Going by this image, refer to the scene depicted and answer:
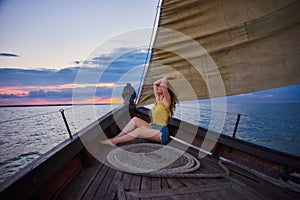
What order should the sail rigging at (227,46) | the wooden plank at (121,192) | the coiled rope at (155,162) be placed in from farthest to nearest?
the sail rigging at (227,46) → the coiled rope at (155,162) → the wooden plank at (121,192)

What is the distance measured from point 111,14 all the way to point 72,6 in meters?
1.27

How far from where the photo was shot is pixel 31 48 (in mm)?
7293

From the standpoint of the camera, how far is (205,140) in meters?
2.58

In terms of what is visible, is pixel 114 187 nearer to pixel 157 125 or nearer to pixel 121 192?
pixel 121 192

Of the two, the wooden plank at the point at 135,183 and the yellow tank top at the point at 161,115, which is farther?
the yellow tank top at the point at 161,115

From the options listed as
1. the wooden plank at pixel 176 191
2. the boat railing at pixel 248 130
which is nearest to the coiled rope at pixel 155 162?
the wooden plank at pixel 176 191

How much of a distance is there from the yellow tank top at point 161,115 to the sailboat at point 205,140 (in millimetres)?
277

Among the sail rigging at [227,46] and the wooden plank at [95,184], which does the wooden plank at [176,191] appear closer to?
the wooden plank at [95,184]

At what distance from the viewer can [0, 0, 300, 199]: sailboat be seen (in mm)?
1357

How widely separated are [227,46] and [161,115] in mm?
1158

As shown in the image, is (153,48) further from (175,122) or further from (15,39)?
(15,39)

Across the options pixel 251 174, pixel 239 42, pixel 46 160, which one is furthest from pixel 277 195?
pixel 46 160

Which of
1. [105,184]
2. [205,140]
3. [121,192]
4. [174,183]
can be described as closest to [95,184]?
[105,184]

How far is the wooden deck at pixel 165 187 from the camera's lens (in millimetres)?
1312
